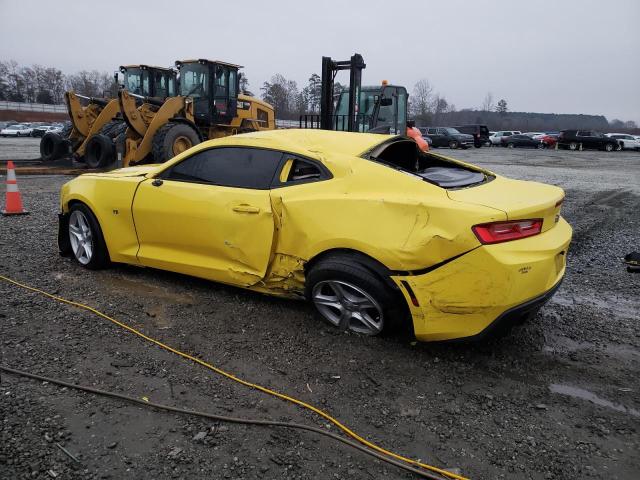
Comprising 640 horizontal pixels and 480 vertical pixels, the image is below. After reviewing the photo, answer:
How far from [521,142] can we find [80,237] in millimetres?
41129

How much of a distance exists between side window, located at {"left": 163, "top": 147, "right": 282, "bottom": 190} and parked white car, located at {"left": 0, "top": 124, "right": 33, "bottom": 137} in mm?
46893

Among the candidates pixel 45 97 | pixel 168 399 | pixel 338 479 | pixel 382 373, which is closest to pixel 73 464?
pixel 168 399

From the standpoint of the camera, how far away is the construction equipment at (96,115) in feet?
40.8

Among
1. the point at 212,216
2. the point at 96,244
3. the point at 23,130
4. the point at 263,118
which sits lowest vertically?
the point at 96,244

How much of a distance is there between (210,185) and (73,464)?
2325 mm

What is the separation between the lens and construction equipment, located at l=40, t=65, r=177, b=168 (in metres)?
12.4

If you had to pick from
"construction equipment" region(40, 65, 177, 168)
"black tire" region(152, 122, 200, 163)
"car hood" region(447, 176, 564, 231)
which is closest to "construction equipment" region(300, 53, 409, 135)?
"black tire" region(152, 122, 200, 163)

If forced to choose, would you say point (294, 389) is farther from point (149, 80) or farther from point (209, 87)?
point (149, 80)

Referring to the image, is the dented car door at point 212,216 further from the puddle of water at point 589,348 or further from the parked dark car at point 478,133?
the parked dark car at point 478,133

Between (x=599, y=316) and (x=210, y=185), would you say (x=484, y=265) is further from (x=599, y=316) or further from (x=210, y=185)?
(x=210, y=185)

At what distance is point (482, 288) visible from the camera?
285cm

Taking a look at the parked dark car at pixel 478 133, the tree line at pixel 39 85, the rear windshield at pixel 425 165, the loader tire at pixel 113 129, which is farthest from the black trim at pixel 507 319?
the tree line at pixel 39 85

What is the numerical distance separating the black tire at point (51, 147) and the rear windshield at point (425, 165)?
1276 centimetres

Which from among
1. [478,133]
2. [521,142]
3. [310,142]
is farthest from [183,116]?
[521,142]
